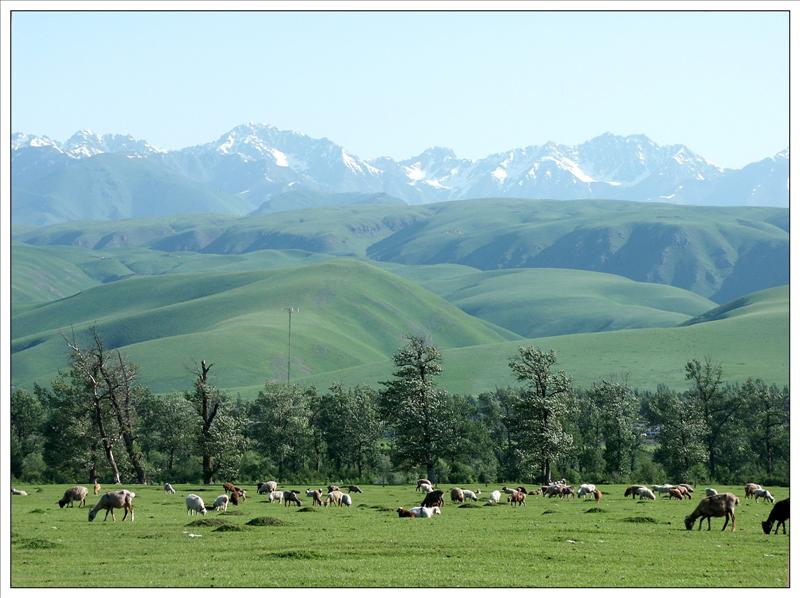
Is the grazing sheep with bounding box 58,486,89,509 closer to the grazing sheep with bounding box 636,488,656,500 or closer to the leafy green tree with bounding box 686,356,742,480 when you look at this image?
the grazing sheep with bounding box 636,488,656,500

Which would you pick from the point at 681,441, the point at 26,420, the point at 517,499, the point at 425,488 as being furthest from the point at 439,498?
the point at 26,420

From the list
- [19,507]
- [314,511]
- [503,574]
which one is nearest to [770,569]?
[503,574]

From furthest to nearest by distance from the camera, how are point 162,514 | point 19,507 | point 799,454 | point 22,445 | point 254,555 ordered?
point 22,445, point 19,507, point 162,514, point 254,555, point 799,454

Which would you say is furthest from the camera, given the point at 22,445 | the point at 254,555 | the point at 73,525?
the point at 22,445

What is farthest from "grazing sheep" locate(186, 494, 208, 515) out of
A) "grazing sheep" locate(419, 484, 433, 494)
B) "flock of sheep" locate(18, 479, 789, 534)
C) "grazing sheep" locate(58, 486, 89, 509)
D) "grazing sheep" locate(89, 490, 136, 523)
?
"grazing sheep" locate(419, 484, 433, 494)

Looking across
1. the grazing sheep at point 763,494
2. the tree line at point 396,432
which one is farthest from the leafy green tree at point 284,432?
the grazing sheep at point 763,494

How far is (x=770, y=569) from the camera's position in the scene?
33.1 metres

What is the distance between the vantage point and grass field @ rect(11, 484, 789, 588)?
31656 mm

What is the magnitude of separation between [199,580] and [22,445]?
112 metres

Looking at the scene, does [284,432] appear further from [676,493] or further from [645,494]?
[676,493]

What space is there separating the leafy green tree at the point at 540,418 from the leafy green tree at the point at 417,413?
22.5 feet

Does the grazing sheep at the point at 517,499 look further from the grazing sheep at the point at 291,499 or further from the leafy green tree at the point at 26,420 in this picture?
the leafy green tree at the point at 26,420

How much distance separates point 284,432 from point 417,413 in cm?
2615
